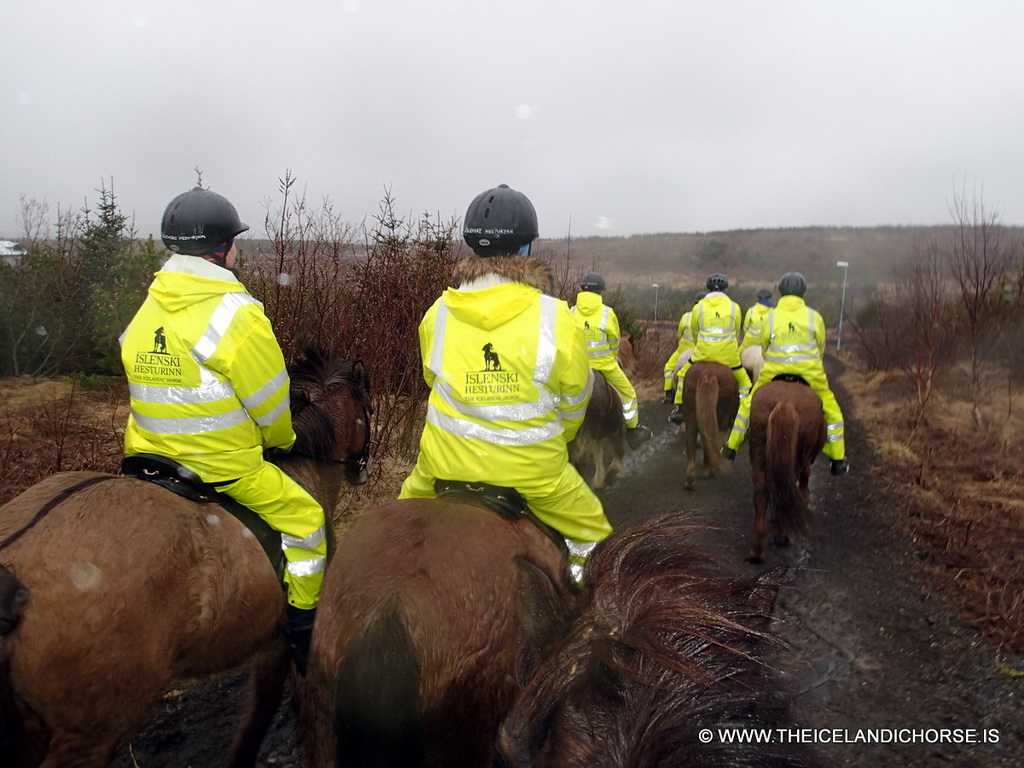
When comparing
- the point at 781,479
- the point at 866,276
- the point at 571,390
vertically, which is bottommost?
the point at 781,479

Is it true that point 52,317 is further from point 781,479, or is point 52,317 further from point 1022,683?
point 1022,683

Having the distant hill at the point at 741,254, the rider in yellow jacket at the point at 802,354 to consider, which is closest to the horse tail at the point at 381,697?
the rider in yellow jacket at the point at 802,354

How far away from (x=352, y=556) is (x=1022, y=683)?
4.65 metres

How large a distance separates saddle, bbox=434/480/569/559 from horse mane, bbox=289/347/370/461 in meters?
1.44

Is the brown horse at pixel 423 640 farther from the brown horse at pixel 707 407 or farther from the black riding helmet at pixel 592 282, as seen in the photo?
the black riding helmet at pixel 592 282

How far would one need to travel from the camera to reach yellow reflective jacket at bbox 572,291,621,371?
26.7 ft

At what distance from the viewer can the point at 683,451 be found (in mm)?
10883

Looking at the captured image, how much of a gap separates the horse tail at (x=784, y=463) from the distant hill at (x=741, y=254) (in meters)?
56.2

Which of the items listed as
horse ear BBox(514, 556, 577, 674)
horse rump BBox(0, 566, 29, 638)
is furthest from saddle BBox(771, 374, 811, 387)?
horse rump BBox(0, 566, 29, 638)

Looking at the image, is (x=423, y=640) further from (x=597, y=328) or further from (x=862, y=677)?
(x=597, y=328)

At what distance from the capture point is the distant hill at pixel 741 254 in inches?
2564

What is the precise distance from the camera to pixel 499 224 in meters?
2.78

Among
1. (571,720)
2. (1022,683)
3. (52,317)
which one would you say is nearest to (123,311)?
(52,317)

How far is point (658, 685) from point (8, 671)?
7.00ft
